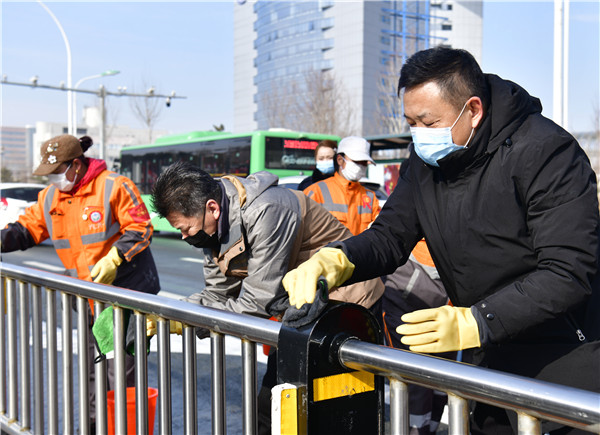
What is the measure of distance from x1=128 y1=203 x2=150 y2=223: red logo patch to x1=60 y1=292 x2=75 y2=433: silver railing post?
1249 millimetres

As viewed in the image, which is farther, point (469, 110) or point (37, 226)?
point (37, 226)

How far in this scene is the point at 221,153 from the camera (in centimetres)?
1769

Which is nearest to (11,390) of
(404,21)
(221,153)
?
(221,153)

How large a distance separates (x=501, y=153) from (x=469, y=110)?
18 centimetres

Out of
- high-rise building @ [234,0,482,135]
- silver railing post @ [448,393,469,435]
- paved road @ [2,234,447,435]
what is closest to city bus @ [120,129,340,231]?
paved road @ [2,234,447,435]

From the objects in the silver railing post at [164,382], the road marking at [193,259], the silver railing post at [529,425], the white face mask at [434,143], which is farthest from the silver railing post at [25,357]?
the road marking at [193,259]

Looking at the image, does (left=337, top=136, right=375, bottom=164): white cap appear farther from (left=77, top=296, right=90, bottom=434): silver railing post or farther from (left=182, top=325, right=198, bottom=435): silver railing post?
(left=182, top=325, right=198, bottom=435): silver railing post

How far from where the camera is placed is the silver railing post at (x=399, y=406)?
1.48 m

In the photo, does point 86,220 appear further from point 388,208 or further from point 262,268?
point 388,208

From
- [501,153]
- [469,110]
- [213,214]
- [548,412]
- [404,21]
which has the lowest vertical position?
[548,412]

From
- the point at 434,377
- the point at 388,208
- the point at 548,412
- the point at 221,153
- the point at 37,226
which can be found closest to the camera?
the point at 548,412

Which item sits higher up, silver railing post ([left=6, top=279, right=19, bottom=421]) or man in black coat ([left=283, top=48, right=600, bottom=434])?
man in black coat ([left=283, top=48, right=600, bottom=434])

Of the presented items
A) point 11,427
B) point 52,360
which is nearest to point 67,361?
point 52,360

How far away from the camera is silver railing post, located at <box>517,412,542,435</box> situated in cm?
126
